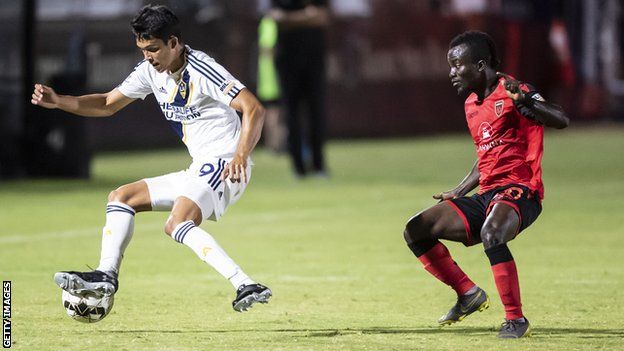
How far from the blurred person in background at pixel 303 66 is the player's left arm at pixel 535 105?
34.4 feet

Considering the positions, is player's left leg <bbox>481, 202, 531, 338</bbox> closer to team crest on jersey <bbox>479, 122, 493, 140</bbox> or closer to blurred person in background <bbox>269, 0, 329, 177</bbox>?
team crest on jersey <bbox>479, 122, 493, 140</bbox>

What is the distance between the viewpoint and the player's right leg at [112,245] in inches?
262

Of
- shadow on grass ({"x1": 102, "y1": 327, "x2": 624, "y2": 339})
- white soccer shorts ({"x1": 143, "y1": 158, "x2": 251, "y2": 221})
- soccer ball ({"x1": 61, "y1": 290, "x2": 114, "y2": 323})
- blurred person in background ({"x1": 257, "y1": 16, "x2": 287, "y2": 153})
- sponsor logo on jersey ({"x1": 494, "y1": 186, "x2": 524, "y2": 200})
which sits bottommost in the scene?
blurred person in background ({"x1": 257, "y1": 16, "x2": 287, "y2": 153})

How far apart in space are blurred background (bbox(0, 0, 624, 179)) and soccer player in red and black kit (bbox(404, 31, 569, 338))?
10450 millimetres

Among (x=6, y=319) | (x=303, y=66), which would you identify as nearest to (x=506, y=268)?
(x=6, y=319)

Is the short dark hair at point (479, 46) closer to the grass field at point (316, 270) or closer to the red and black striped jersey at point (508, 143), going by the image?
the red and black striped jersey at point (508, 143)

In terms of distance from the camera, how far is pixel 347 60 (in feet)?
81.6

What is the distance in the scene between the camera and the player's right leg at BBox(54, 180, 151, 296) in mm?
6660

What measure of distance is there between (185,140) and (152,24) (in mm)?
793

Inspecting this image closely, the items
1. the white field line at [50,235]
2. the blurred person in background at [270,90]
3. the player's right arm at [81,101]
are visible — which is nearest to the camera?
the player's right arm at [81,101]

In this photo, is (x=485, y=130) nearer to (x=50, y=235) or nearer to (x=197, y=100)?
(x=197, y=100)

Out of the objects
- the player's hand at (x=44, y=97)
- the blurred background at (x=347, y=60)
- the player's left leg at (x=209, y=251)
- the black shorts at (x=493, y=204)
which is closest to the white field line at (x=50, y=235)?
the player's hand at (x=44, y=97)

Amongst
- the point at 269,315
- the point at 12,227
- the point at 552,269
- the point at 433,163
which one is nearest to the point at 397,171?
the point at 433,163

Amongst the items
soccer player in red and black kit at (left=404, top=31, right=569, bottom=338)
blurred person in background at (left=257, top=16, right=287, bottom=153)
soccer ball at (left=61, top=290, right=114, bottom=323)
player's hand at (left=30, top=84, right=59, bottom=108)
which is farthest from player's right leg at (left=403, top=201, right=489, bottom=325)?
blurred person in background at (left=257, top=16, right=287, bottom=153)
